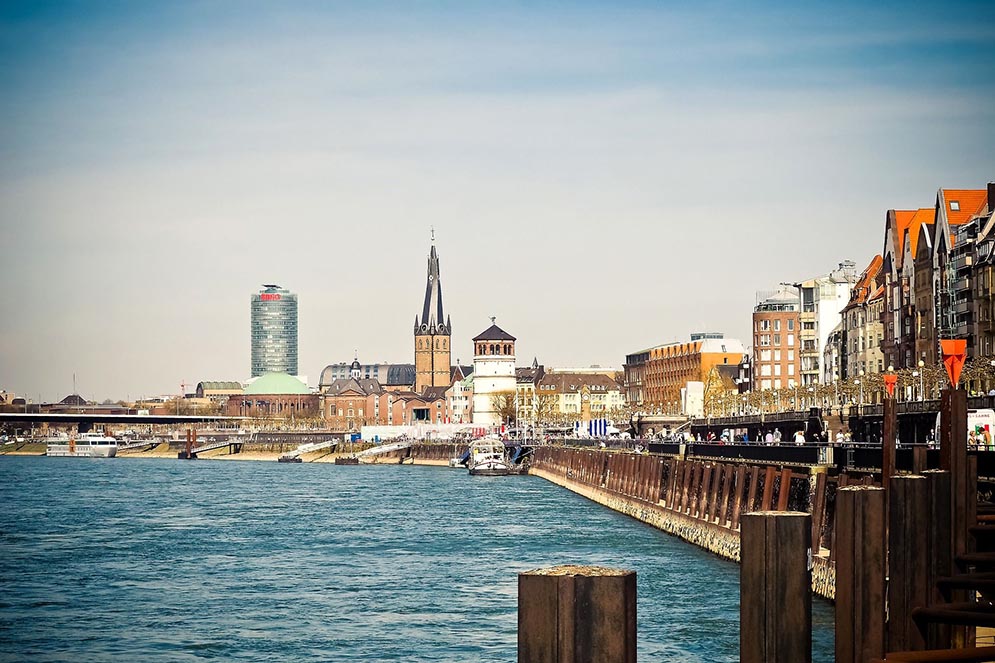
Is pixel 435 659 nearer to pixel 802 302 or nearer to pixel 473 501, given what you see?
pixel 473 501

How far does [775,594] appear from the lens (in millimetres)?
8352

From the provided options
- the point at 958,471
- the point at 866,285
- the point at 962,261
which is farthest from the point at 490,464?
the point at 958,471

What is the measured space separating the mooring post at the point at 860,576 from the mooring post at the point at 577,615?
193 inches

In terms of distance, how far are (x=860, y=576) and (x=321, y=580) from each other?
108ft

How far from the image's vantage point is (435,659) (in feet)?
94.1

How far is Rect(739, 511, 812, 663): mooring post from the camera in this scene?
27.3 ft

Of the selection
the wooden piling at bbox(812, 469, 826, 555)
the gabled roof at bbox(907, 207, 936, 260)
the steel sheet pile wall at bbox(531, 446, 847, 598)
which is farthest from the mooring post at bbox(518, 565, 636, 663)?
the gabled roof at bbox(907, 207, 936, 260)

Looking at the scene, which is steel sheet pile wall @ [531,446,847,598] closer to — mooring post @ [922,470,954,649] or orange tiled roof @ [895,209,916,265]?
mooring post @ [922,470,954,649]

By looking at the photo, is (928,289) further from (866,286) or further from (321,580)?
(321,580)

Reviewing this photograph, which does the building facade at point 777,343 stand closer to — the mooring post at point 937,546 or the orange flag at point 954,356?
the orange flag at point 954,356

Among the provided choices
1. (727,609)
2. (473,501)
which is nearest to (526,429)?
(473,501)

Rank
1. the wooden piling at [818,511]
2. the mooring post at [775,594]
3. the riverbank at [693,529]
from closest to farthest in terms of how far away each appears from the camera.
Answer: the mooring post at [775,594]
the riverbank at [693,529]
the wooden piling at [818,511]

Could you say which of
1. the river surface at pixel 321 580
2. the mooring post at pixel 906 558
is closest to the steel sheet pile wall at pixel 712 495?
the river surface at pixel 321 580

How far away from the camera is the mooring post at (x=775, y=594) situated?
831cm
